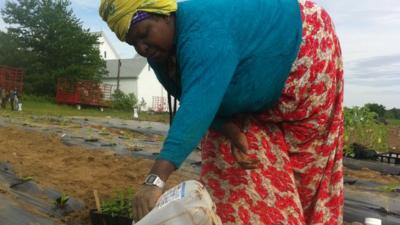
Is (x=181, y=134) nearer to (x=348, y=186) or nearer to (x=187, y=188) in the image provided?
(x=187, y=188)

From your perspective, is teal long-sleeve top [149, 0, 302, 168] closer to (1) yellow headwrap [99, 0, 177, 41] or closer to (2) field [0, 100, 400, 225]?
(1) yellow headwrap [99, 0, 177, 41]

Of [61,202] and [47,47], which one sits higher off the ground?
[47,47]

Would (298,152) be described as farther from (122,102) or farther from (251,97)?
(122,102)

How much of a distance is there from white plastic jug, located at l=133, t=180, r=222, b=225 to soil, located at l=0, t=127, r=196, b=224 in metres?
2.79

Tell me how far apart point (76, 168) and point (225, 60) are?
440 cm

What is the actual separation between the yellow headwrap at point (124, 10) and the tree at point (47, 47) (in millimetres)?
25609

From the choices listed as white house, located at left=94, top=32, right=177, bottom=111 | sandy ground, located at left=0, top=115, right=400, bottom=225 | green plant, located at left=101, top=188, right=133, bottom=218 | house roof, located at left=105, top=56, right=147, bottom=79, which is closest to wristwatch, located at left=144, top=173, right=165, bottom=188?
green plant, located at left=101, top=188, right=133, bottom=218

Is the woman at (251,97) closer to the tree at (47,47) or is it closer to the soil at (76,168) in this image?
the soil at (76,168)

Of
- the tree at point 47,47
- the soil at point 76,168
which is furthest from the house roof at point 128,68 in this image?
the soil at point 76,168

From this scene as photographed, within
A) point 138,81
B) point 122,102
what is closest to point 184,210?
point 122,102

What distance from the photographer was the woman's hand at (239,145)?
166 cm

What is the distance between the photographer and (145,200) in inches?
47.6

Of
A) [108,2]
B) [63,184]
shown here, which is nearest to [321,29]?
[108,2]

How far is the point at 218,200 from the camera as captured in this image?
177 centimetres
